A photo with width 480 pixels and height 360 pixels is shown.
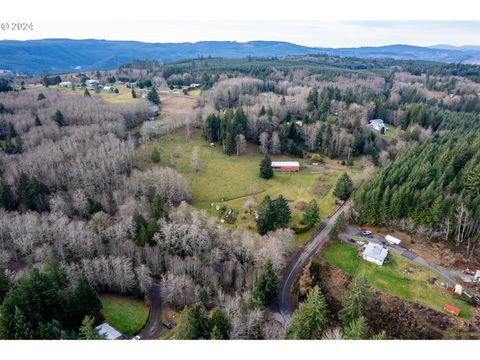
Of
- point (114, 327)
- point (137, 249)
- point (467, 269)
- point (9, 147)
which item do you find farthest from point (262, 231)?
point (9, 147)

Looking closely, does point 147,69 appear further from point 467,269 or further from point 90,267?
point 467,269

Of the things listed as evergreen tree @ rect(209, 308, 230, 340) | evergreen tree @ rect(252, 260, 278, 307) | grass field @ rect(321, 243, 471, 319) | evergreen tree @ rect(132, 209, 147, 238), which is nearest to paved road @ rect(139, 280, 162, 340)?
evergreen tree @ rect(132, 209, 147, 238)

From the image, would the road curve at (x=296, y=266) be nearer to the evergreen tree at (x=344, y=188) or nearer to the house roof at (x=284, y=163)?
the evergreen tree at (x=344, y=188)

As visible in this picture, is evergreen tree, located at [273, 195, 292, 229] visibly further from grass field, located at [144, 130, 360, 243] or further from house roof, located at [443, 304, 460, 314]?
house roof, located at [443, 304, 460, 314]

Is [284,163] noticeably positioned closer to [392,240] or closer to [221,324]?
[392,240]

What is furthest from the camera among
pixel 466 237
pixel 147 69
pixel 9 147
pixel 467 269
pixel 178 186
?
pixel 147 69

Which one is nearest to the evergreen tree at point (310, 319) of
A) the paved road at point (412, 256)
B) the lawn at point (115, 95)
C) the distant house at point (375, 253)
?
the distant house at point (375, 253)
